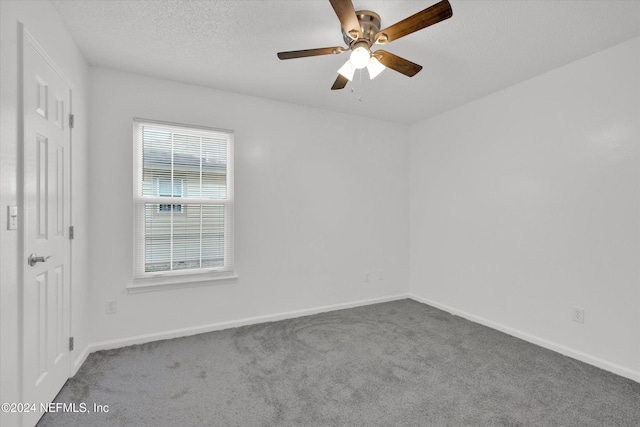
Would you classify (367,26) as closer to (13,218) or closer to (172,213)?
(13,218)

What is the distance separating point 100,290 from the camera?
2.79 meters

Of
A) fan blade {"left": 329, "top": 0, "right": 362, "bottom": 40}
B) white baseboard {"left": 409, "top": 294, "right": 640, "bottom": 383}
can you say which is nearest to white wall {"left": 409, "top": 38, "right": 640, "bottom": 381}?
white baseboard {"left": 409, "top": 294, "right": 640, "bottom": 383}

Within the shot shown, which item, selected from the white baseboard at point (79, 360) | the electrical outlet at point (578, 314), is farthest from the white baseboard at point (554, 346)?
the white baseboard at point (79, 360)

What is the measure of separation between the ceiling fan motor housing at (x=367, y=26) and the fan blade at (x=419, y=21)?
102 millimetres

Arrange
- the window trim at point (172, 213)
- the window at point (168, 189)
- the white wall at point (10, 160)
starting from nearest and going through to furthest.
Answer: the white wall at point (10, 160) → the window trim at point (172, 213) → the window at point (168, 189)

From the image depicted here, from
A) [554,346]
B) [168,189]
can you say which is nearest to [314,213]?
[168,189]

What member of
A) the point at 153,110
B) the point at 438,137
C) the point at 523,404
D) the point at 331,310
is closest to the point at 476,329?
the point at 523,404

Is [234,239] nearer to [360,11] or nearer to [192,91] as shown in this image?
[192,91]

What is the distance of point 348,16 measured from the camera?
5.43ft

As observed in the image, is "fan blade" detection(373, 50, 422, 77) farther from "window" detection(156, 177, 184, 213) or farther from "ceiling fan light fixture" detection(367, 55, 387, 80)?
"window" detection(156, 177, 184, 213)

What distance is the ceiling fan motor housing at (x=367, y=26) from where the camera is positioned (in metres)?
1.92

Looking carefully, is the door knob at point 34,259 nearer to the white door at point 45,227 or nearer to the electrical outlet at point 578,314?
the white door at point 45,227

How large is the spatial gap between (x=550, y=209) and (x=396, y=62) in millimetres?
2070

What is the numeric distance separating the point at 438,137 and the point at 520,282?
1987 mm
